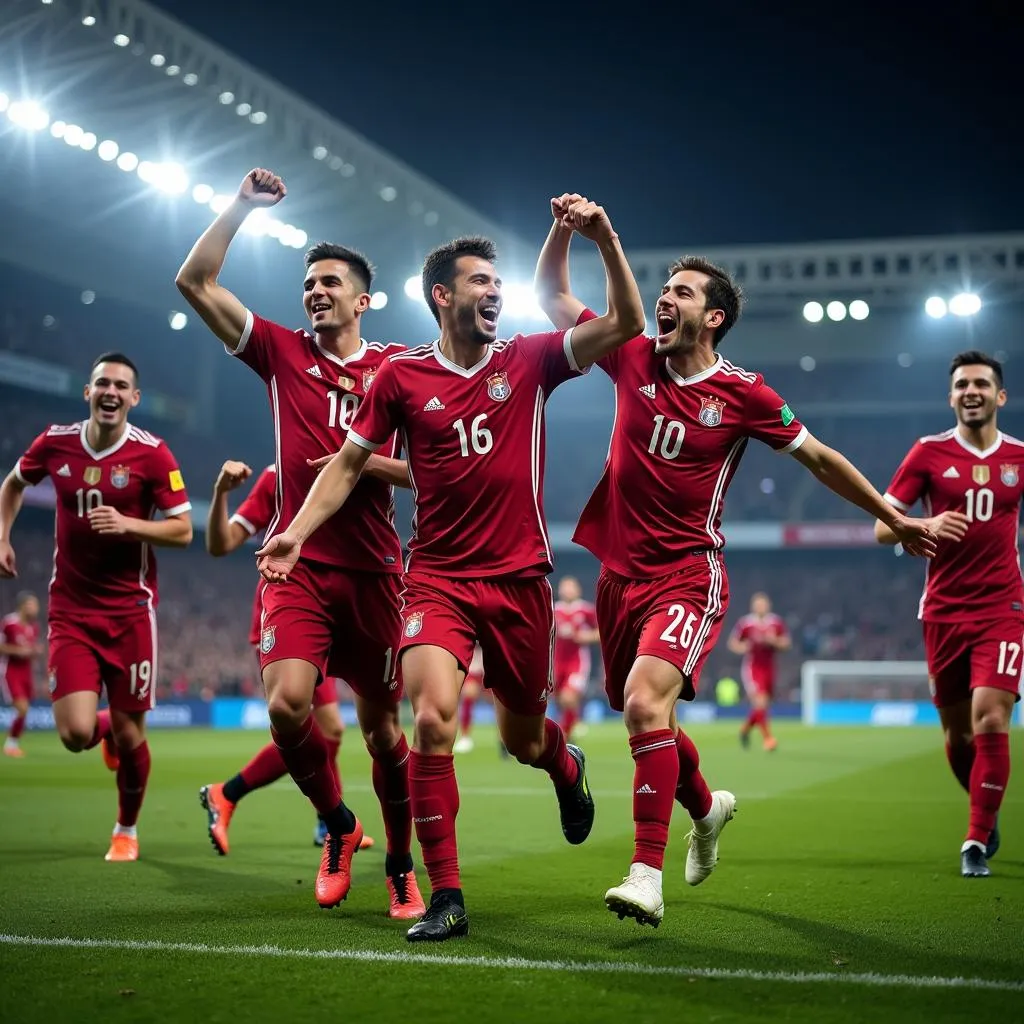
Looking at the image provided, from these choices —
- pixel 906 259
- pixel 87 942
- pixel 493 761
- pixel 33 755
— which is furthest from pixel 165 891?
pixel 906 259

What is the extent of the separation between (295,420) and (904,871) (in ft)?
13.0

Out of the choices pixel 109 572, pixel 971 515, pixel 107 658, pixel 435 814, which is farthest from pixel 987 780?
pixel 109 572

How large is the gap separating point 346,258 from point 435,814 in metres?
2.60

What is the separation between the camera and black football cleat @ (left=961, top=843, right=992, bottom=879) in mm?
6938

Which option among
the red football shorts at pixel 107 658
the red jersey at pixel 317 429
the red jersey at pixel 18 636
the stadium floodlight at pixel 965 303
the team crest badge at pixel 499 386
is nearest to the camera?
the team crest badge at pixel 499 386

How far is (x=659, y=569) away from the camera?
5812mm

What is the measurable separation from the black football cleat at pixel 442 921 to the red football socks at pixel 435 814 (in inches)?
2.0

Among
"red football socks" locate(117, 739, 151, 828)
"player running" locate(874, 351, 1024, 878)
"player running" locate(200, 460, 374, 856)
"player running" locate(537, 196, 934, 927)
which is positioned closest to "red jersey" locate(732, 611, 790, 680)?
"player running" locate(200, 460, 374, 856)

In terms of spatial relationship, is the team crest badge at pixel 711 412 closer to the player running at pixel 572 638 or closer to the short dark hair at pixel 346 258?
the short dark hair at pixel 346 258

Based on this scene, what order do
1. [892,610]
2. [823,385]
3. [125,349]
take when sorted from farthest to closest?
→ [823,385] → [892,610] → [125,349]

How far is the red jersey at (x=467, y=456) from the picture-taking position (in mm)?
5516

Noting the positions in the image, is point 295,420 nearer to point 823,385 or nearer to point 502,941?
point 502,941

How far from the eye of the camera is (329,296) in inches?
243

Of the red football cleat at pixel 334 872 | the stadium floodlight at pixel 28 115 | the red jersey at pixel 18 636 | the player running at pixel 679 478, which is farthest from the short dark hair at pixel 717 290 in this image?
the stadium floodlight at pixel 28 115
